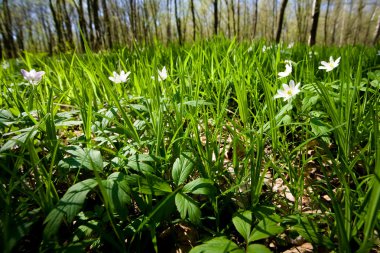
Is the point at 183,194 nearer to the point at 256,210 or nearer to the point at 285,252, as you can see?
the point at 256,210

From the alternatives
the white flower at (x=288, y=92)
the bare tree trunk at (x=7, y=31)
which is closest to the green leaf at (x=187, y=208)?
the white flower at (x=288, y=92)

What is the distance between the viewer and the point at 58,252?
0.61m

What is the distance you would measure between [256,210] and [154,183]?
333mm

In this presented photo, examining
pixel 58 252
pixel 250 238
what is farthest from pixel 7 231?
pixel 250 238

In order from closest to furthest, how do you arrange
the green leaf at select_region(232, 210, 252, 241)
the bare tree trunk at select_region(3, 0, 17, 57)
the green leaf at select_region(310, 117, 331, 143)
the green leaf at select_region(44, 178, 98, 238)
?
the green leaf at select_region(44, 178, 98, 238)
the green leaf at select_region(232, 210, 252, 241)
the green leaf at select_region(310, 117, 331, 143)
the bare tree trunk at select_region(3, 0, 17, 57)

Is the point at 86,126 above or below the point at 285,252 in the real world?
above

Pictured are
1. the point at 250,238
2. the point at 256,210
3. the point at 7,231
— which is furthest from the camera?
the point at 256,210

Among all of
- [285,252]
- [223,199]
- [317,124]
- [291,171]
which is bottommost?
[285,252]

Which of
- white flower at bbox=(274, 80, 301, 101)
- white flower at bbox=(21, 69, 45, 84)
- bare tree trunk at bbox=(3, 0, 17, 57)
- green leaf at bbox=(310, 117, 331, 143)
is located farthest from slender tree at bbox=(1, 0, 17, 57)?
green leaf at bbox=(310, 117, 331, 143)

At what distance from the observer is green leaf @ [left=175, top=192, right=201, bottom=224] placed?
717 millimetres

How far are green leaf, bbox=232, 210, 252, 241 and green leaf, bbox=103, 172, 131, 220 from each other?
317mm

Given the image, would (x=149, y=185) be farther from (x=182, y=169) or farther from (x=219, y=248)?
(x=219, y=248)

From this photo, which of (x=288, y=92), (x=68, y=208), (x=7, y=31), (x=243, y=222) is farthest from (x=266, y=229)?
(x=7, y=31)

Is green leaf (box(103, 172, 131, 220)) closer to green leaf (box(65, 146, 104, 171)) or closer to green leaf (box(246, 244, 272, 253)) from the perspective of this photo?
green leaf (box(65, 146, 104, 171))
